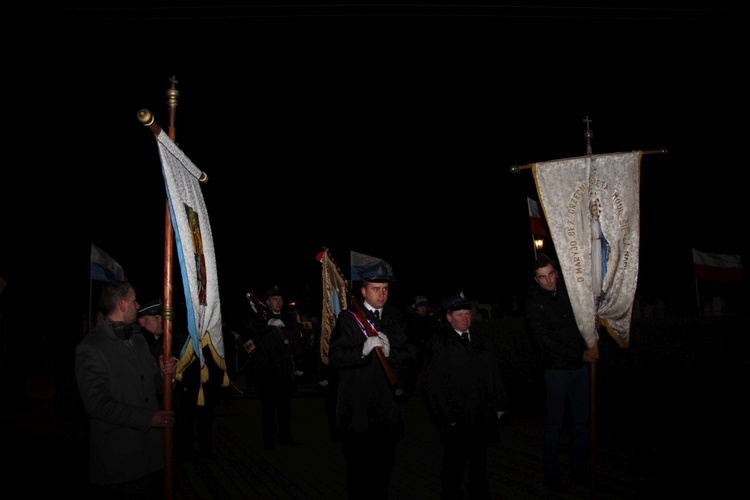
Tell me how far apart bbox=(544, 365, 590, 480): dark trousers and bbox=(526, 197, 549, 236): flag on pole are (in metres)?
2.17

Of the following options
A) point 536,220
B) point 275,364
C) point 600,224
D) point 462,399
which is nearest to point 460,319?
point 462,399

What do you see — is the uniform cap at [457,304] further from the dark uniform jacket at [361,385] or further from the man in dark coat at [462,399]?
the dark uniform jacket at [361,385]

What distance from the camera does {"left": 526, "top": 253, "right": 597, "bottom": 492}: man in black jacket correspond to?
5.72 meters

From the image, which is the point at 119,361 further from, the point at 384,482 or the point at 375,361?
the point at 384,482

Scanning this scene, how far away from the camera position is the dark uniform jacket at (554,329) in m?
5.76

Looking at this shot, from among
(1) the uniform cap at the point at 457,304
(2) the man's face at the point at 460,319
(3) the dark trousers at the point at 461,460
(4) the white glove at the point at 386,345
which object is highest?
(1) the uniform cap at the point at 457,304

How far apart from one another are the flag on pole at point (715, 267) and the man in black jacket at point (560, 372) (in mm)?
10004

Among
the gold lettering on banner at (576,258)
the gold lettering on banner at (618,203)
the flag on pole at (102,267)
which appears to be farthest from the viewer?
the flag on pole at (102,267)

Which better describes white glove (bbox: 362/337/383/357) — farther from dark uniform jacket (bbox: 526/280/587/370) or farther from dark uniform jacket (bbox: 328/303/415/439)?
dark uniform jacket (bbox: 526/280/587/370)

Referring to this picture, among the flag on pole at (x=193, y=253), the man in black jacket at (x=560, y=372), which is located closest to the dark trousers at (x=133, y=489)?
the flag on pole at (x=193, y=253)

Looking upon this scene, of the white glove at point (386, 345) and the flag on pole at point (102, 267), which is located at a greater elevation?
the flag on pole at point (102, 267)

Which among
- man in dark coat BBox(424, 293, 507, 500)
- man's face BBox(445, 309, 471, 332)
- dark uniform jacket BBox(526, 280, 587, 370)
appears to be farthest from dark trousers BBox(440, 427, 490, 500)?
dark uniform jacket BBox(526, 280, 587, 370)

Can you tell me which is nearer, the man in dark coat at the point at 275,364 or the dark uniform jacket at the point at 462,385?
the dark uniform jacket at the point at 462,385

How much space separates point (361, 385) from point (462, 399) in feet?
3.49
